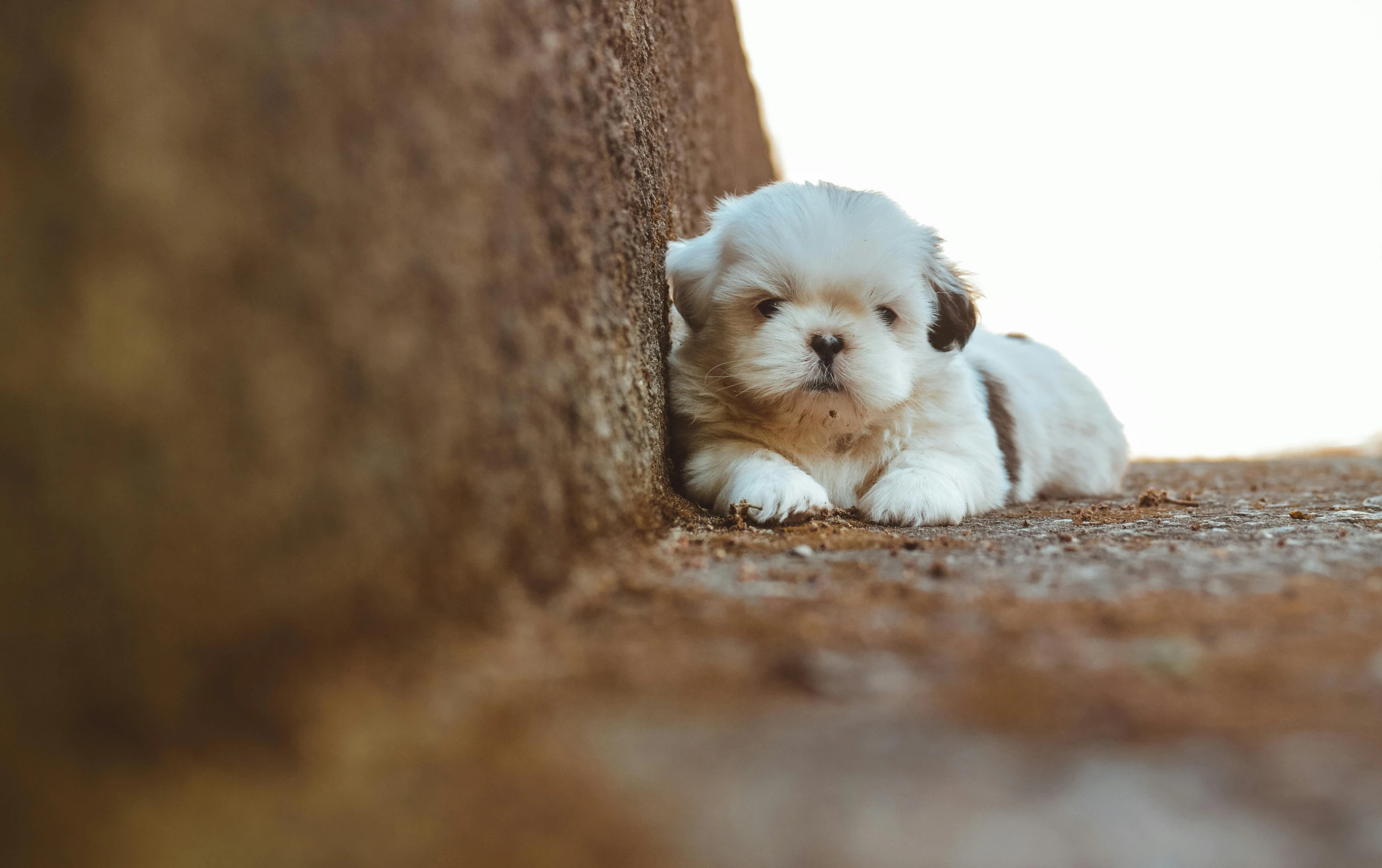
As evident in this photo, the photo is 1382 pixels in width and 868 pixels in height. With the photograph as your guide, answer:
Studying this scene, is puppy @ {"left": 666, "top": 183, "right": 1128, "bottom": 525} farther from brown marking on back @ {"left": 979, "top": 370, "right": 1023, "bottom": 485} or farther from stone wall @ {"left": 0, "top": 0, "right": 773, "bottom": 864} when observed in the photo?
stone wall @ {"left": 0, "top": 0, "right": 773, "bottom": 864}

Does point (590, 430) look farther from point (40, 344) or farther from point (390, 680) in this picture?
point (40, 344)

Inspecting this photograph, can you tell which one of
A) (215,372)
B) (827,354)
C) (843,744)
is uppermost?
(827,354)

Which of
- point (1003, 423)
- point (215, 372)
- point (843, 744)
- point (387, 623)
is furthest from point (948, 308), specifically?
point (215, 372)

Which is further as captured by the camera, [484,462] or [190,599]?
[484,462]

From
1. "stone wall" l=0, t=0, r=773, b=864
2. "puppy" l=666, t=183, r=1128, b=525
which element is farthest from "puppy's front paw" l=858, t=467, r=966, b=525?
"stone wall" l=0, t=0, r=773, b=864

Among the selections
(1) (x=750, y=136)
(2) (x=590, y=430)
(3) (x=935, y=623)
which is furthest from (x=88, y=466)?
(1) (x=750, y=136)

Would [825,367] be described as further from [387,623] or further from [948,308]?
[387,623]
